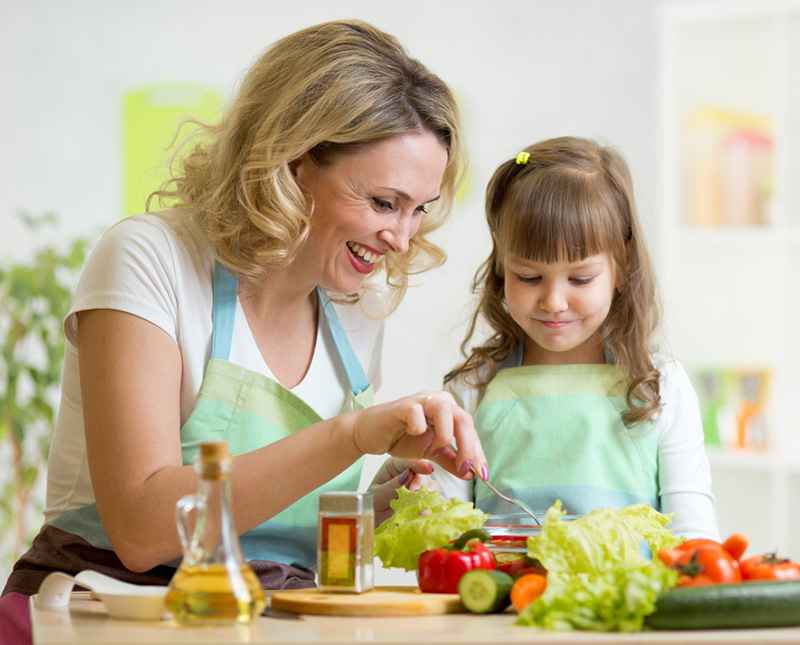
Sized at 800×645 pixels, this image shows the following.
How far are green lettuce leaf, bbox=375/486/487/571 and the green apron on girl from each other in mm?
220

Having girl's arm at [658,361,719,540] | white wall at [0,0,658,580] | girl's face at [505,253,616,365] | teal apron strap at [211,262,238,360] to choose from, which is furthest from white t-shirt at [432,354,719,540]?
white wall at [0,0,658,580]

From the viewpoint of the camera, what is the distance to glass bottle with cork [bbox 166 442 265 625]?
1.23 m

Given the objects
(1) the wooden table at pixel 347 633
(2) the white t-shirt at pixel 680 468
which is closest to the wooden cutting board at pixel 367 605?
(1) the wooden table at pixel 347 633

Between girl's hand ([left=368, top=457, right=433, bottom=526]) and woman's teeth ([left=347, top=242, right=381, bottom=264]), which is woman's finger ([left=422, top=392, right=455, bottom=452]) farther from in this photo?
woman's teeth ([left=347, top=242, right=381, bottom=264])

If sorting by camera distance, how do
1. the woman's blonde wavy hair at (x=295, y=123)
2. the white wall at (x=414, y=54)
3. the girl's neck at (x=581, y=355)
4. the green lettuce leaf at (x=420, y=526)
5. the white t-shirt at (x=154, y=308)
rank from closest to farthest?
the green lettuce leaf at (x=420, y=526), the white t-shirt at (x=154, y=308), the woman's blonde wavy hair at (x=295, y=123), the girl's neck at (x=581, y=355), the white wall at (x=414, y=54)

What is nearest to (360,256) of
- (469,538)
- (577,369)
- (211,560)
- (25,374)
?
(577,369)

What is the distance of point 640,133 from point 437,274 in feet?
2.99

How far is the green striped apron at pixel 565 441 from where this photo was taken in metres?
2.04

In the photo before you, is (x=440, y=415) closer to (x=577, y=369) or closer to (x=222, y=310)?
(x=222, y=310)

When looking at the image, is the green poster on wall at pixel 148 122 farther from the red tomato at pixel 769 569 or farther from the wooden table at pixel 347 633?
the red tomato at pixel 769 569

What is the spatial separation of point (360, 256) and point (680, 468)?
632 mm

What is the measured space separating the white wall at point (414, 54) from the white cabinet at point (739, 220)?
218mm

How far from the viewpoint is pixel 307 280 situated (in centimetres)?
204

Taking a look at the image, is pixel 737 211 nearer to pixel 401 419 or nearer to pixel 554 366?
pixel 554 366
